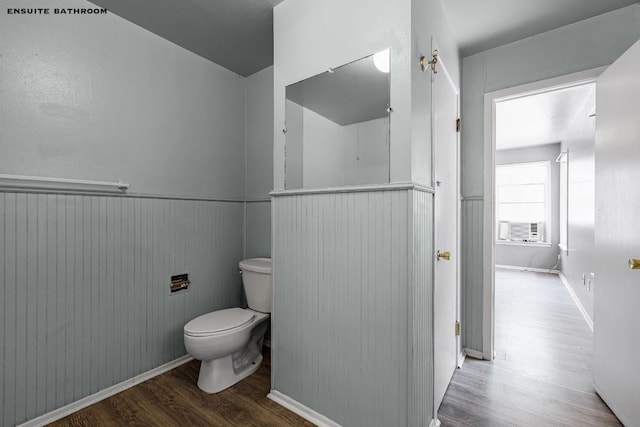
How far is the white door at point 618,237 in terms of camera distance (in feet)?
4.57

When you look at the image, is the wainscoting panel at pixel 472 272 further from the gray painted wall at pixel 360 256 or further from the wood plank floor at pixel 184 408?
the wood plank floor at pixel 184 408

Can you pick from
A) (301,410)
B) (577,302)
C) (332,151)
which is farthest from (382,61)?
(577,302)

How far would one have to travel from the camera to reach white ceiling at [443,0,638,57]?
1.67 metres

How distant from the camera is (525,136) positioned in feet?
15.9

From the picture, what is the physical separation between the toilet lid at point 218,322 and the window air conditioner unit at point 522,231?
6011 mm

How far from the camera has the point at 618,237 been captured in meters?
1.52

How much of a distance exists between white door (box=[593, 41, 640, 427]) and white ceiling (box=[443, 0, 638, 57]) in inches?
17.3

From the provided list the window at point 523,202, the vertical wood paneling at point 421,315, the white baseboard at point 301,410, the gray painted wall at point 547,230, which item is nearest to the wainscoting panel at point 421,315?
the vertical wood paneling at point 421,315

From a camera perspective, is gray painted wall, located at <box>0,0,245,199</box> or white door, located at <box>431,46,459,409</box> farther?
white door, located at <box>431,46,459,409</box>

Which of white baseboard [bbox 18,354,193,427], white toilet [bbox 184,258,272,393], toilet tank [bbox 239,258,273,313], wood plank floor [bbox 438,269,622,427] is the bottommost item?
wood plank floor [bbox 438,269,622,427]

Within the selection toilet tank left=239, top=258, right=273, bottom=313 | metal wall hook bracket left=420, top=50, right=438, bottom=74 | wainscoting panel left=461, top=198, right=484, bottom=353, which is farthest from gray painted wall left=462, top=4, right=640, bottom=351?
toilet tank left=239, top=258, right=273, bottom=313

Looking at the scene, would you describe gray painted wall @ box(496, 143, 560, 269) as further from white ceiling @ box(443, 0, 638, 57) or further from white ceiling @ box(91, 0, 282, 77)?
white ceiling @ box(91, 0, 282, 77)

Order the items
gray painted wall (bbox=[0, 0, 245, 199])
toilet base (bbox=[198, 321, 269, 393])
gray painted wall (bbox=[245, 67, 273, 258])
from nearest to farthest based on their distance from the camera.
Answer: gray painted wall (bbox=[0, 0, 245, 199]), toilet base (bbox=[198, 321, 269, 393]), gray painted wall (bbox=[245, 67, 273, 258])

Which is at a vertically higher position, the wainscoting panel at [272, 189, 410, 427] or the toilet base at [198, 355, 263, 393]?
the wainscoting panel at [272, 189, 410, 427]
